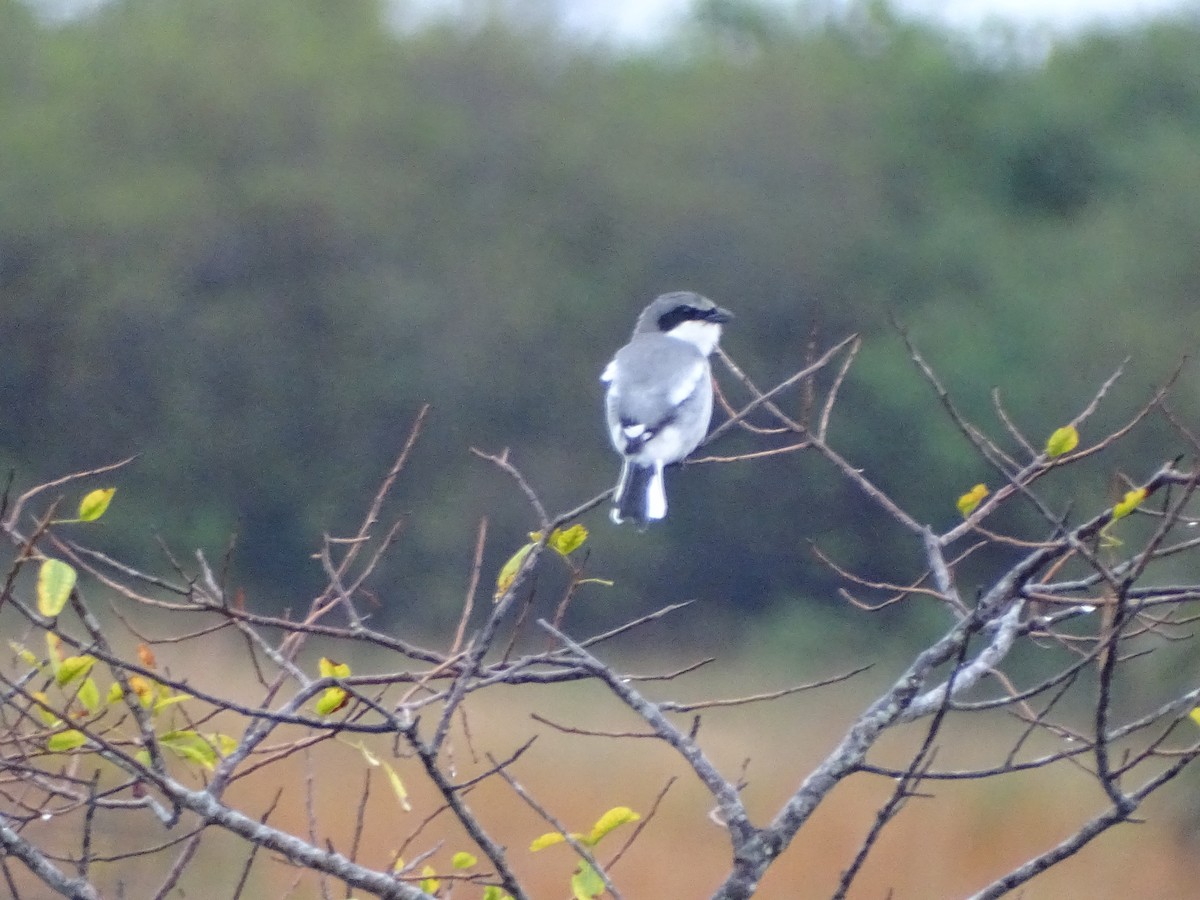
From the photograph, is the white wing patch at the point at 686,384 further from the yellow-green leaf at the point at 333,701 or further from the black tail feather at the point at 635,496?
the yellow-green leaf at the point at 333,701

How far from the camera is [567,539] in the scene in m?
2.28

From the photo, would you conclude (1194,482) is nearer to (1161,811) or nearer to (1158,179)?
(1161,811)

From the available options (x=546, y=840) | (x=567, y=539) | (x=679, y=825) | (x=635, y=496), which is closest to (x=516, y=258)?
(x=679, y=825)

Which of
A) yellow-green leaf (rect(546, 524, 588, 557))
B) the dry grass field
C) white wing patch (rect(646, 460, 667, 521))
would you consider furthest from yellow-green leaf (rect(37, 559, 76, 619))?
the dry grass field

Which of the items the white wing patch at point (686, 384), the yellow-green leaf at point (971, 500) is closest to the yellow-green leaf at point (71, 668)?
the yellow-green leaf at point (971, 500)

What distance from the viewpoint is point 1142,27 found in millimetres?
23688

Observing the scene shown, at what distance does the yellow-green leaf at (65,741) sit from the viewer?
2031 mm

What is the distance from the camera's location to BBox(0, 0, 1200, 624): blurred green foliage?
17.9 m

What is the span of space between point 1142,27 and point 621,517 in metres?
22.5

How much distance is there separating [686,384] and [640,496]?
43 cm

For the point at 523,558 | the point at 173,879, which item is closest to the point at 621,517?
the point at 523,558

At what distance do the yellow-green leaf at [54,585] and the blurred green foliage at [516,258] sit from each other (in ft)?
45.7

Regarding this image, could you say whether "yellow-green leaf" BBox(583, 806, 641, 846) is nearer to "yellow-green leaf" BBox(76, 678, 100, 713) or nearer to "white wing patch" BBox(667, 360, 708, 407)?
"yellow-green leaf" BBox(76, 678, 100, 713)

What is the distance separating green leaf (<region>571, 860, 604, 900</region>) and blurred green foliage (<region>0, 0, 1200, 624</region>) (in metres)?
13.9
